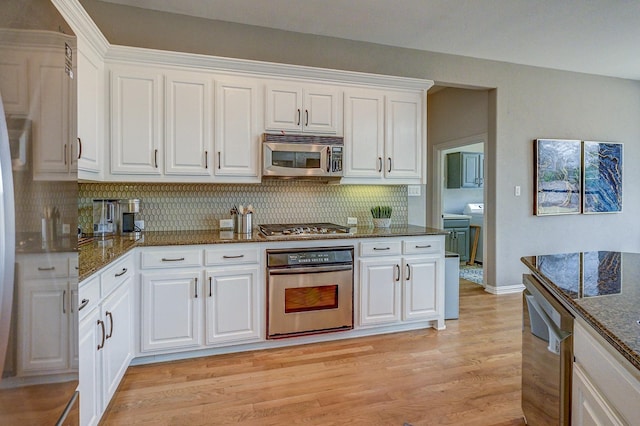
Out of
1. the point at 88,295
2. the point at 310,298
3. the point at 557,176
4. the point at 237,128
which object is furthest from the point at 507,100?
the point at 88,295

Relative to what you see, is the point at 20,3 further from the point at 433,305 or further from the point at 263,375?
the point at 433,305

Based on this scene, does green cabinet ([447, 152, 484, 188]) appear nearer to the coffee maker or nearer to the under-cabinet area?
the under-cabinet area

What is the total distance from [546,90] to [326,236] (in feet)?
12.7

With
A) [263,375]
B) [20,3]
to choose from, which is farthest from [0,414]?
[263,375]

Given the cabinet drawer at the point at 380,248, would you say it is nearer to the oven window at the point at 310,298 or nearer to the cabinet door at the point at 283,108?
the oven window at the point at 310,298

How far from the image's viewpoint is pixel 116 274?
2.06m

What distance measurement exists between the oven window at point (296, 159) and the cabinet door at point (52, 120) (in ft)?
6.50

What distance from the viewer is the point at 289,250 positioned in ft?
9.08

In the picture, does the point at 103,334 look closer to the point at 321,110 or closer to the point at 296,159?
the point at 296,159

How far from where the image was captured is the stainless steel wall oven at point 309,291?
2.76m

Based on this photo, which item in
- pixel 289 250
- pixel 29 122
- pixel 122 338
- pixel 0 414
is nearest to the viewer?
pixel 0 414

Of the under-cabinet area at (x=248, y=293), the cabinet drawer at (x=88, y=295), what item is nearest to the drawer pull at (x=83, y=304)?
the cabinet drawer at (x=88, y=295)

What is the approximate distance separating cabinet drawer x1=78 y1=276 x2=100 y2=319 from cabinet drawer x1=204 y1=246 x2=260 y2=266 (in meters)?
0.92

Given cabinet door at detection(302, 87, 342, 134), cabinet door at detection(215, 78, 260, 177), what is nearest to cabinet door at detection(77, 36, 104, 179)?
cabinet door at detection(215, 78, 260, 177)
